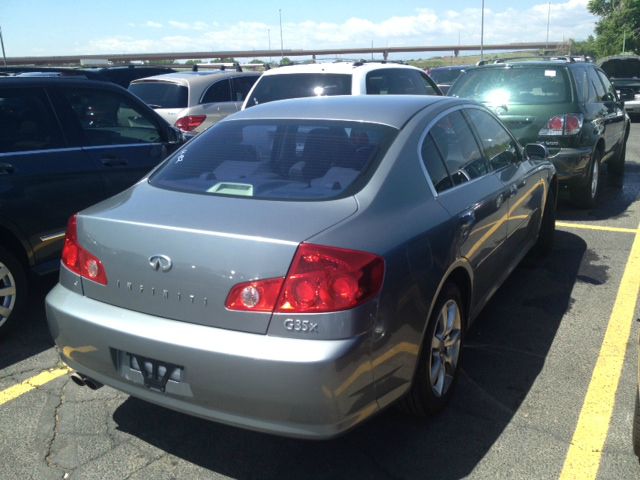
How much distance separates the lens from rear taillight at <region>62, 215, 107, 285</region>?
2.78 m

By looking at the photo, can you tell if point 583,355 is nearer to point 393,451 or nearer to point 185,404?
point 393,451

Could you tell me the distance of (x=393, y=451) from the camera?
2924 mm

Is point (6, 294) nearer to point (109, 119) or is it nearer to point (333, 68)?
point (109, 119)

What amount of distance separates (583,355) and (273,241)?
2.42 m

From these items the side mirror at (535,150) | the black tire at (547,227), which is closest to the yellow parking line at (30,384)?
the side mirror at (535,150)

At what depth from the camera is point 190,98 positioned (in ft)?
28.8

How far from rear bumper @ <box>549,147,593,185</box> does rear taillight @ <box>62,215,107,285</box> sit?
562 cm

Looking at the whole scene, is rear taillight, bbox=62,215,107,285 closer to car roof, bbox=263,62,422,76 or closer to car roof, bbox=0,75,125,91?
car roof, bbox=0,75,125,91

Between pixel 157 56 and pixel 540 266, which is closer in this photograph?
pixel 540 266

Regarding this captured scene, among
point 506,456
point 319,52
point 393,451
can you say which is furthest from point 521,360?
point 319,52

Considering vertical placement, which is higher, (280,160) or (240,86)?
(240,86)

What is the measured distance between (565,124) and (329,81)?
2.69 metres

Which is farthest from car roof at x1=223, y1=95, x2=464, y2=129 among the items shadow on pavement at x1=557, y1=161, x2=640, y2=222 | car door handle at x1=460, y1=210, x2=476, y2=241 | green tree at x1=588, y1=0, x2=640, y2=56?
green tree at x1=588, y1=0, x2=640, y2=56

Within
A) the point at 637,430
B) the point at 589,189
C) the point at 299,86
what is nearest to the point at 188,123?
the point at 299,86
